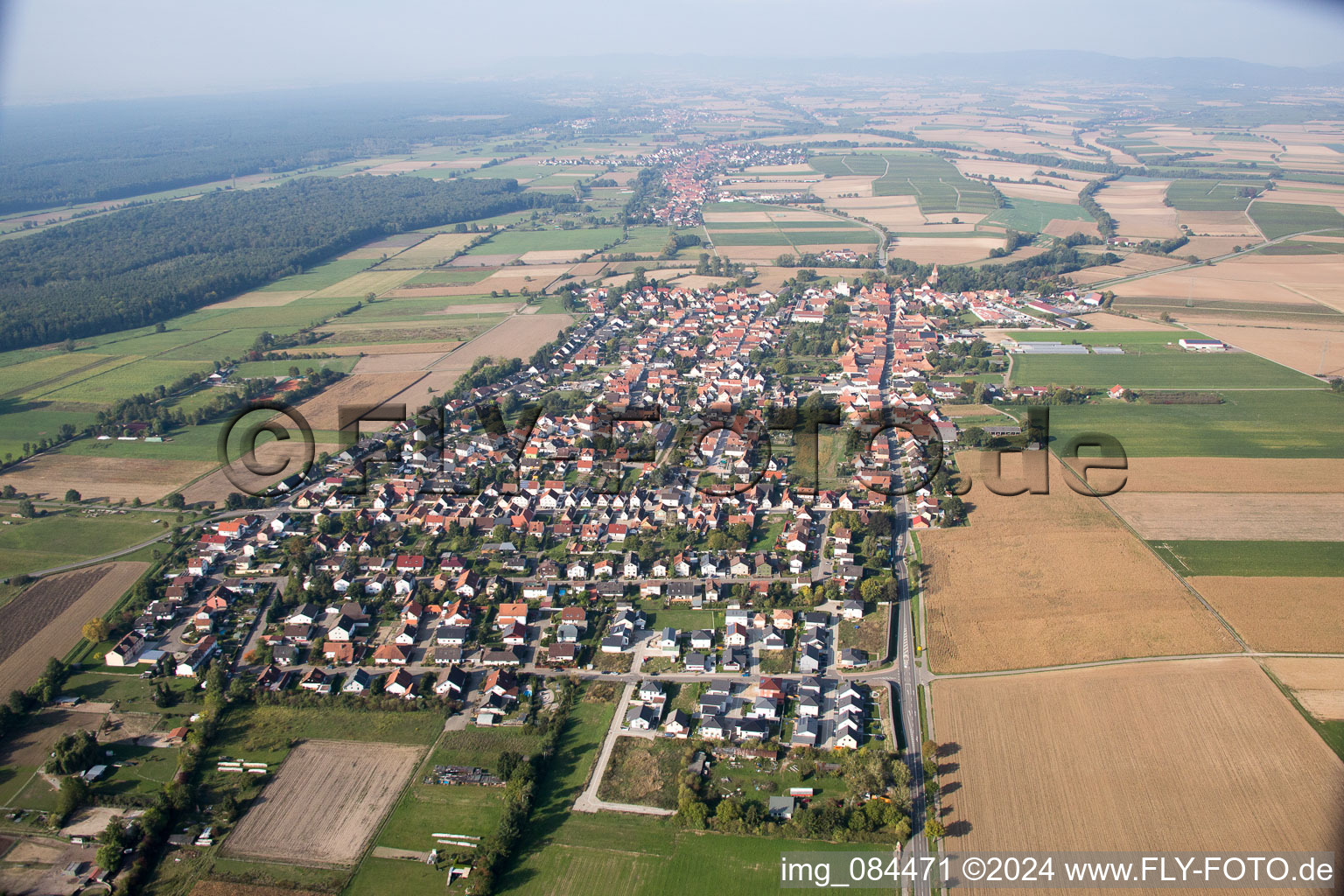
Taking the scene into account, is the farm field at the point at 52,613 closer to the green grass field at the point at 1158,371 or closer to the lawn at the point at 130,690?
the lawn at the point at 130,690

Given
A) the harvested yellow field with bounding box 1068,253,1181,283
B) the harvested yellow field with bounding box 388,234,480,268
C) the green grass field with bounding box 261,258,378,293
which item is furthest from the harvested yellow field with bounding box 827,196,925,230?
the green grass field with bounding box 261,258,378,293

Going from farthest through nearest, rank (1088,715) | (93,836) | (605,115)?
(605,115) < (1088,715) < (93,836)

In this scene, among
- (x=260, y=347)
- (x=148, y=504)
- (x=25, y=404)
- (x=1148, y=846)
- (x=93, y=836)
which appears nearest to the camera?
(x=1148, y=846)

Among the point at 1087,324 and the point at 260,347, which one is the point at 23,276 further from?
the point at 1087,324

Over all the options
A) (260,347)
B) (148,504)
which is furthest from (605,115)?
(148,504)

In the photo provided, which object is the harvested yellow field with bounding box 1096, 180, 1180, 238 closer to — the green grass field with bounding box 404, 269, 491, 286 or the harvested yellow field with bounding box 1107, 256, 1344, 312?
the harvested yellow field with bounding box 1107, 256, 1344, 312

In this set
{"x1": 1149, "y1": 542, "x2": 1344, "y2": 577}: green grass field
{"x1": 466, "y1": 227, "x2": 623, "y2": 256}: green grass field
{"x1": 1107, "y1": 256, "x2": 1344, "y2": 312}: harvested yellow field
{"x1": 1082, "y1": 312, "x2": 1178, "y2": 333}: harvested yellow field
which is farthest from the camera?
{"x1": 466, "y1": 227, "x2": 623, "y2": 256}: green grass field

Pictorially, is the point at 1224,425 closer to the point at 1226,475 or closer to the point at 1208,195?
the point at 1226,475

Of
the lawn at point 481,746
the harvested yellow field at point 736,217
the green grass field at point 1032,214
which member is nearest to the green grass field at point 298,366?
the lawn at point 481,746

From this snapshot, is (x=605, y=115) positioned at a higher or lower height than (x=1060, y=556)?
higher
